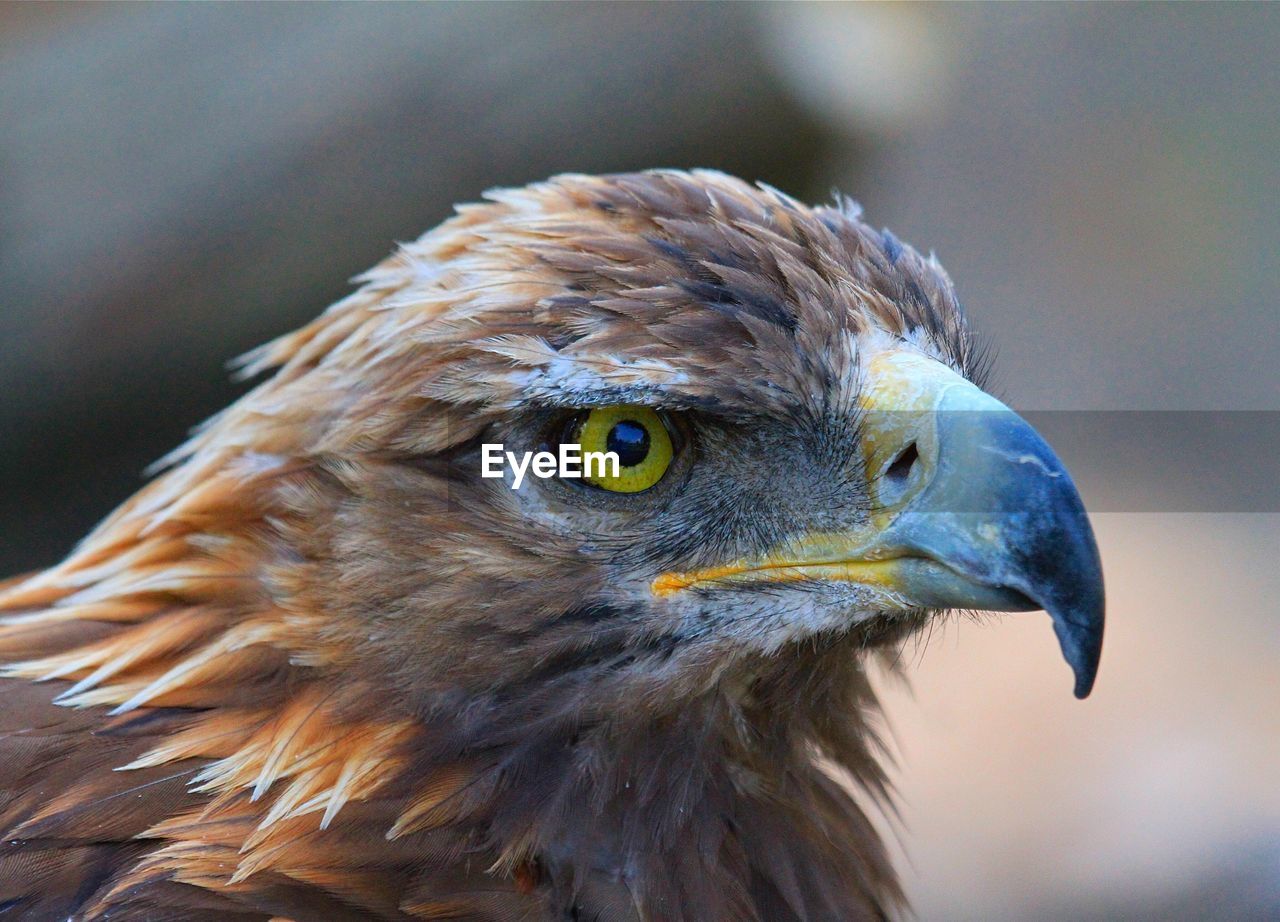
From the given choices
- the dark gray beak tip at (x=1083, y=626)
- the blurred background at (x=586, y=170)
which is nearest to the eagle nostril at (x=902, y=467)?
the dark gray beak tip at (x=1083, y=626)

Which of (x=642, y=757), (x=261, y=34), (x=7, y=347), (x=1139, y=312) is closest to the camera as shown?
(x=642, y=757)

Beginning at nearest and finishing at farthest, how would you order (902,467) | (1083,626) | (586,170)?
(1083,626) → (902,467) → (586,170)

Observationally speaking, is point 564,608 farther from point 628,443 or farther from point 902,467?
point 902,467

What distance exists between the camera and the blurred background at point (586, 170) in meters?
4.05

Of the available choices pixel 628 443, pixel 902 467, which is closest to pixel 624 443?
pixel 628 443

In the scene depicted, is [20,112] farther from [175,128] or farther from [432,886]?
[432,886]

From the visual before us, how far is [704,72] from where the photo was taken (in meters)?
5.40

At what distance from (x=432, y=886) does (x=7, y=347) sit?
3701 mm

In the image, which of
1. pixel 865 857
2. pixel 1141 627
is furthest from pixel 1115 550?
pixel 865 857

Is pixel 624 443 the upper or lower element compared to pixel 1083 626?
upper

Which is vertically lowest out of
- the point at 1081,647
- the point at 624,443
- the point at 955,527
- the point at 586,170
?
the point at 1081,647

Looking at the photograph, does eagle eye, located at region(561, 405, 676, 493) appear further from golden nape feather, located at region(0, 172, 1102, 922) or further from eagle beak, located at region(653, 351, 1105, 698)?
eagle beak, located at region(653, 351, 1105, 698)

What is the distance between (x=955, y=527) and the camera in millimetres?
1705

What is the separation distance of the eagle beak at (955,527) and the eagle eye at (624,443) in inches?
5.9
